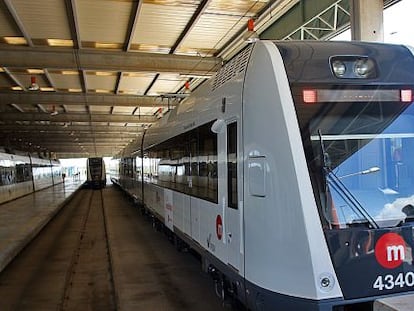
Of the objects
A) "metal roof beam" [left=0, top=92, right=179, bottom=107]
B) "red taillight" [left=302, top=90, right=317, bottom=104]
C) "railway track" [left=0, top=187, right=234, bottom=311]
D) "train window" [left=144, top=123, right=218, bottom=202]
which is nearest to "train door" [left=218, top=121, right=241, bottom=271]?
"train window" [left=144, top=123, right=218, bottom=202]

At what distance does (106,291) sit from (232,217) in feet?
12.7

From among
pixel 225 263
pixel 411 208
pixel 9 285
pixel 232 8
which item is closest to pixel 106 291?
pixel 9 285

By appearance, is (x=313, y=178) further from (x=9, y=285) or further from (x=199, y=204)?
(x=9, y=285)

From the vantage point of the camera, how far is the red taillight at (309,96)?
13.6ft

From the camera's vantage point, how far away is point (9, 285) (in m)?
8.74

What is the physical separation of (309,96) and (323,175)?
0.71 metres

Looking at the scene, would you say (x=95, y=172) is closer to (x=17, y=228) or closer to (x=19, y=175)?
(x=19, y=175)

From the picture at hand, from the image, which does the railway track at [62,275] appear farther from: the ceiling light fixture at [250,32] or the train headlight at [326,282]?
the ceiling light fixture at [250,32]

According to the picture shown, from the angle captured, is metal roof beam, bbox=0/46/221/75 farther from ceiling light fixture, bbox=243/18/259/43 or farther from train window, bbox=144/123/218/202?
train window, bbox=144/123/218/202

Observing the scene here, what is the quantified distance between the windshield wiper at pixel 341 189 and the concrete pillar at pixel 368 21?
4339 millimetres

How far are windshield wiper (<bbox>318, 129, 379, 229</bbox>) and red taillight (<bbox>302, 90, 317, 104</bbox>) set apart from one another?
45 cm

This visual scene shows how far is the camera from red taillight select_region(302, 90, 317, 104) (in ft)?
13.6

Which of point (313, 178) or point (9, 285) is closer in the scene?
point (313, 178)

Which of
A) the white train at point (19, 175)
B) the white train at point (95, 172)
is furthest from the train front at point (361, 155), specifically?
the white train at point (95, 172)
